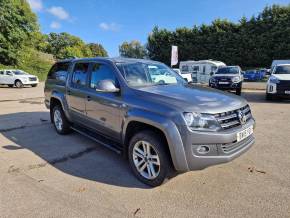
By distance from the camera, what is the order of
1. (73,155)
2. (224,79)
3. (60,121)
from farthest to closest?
(224,79) → (60,121) → (73,155)

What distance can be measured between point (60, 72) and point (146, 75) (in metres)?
2.78

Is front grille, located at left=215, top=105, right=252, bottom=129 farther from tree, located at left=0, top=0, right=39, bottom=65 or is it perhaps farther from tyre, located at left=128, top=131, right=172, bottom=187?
tree, located at left=0, top=0, right=39, bottom=65

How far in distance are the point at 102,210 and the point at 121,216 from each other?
262mm

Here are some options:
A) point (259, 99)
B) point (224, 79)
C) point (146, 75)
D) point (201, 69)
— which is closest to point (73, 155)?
point (146, 75)

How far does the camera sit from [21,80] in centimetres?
2358

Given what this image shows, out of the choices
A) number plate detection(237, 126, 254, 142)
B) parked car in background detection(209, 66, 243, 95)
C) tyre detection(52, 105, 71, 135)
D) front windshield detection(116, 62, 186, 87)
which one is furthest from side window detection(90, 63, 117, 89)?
parked car in background detection(209, 66, 243, 95)

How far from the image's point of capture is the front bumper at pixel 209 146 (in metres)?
3.40

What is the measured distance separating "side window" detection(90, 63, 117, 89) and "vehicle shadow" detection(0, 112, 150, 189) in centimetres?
129

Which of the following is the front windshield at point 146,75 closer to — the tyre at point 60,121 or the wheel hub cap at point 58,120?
the tyre at point 60,121

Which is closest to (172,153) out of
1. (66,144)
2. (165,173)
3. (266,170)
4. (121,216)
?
(165,173)

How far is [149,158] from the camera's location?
3.90 metres

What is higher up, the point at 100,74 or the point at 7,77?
the point at 100,74

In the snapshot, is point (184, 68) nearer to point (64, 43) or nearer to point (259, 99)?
point (259, 99)

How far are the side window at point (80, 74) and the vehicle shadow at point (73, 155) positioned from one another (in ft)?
4.21
